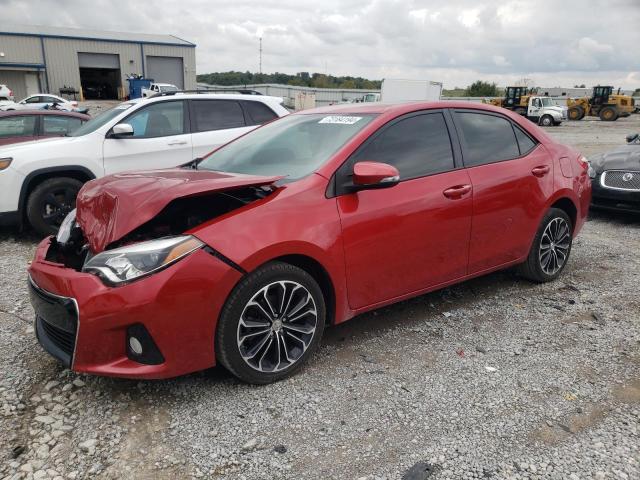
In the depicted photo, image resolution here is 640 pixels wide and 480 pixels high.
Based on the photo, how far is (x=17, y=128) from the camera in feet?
27.6

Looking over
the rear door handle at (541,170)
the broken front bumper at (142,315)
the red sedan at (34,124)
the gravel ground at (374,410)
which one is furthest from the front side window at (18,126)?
the rear door handle at (541,170)

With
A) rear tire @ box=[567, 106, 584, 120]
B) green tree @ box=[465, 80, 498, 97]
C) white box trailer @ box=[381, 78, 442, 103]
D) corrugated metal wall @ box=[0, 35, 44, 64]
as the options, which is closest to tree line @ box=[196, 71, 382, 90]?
green tree @ box=[465, 80, 498, 97]

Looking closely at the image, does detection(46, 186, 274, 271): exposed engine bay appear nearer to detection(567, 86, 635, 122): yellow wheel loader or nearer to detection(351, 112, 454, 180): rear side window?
detection(351, 112, 454, 180): rear side window

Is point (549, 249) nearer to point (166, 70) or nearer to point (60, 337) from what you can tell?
point (60, 337)

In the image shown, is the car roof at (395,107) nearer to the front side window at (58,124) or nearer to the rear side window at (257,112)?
the rear side window at (257,112)

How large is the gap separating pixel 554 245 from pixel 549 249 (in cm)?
8

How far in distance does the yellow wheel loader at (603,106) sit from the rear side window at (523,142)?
37069 mm

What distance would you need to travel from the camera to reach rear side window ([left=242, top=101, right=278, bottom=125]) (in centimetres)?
757

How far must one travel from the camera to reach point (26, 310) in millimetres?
4156

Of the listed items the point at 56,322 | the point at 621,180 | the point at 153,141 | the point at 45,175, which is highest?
the point at 153,141

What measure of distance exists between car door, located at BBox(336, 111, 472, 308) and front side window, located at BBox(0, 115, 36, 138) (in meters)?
7.16

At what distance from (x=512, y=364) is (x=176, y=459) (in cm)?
216

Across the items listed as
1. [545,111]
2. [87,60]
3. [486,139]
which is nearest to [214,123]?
[486,139]

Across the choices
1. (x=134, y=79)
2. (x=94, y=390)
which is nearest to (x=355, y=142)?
(x=94, y=390)
